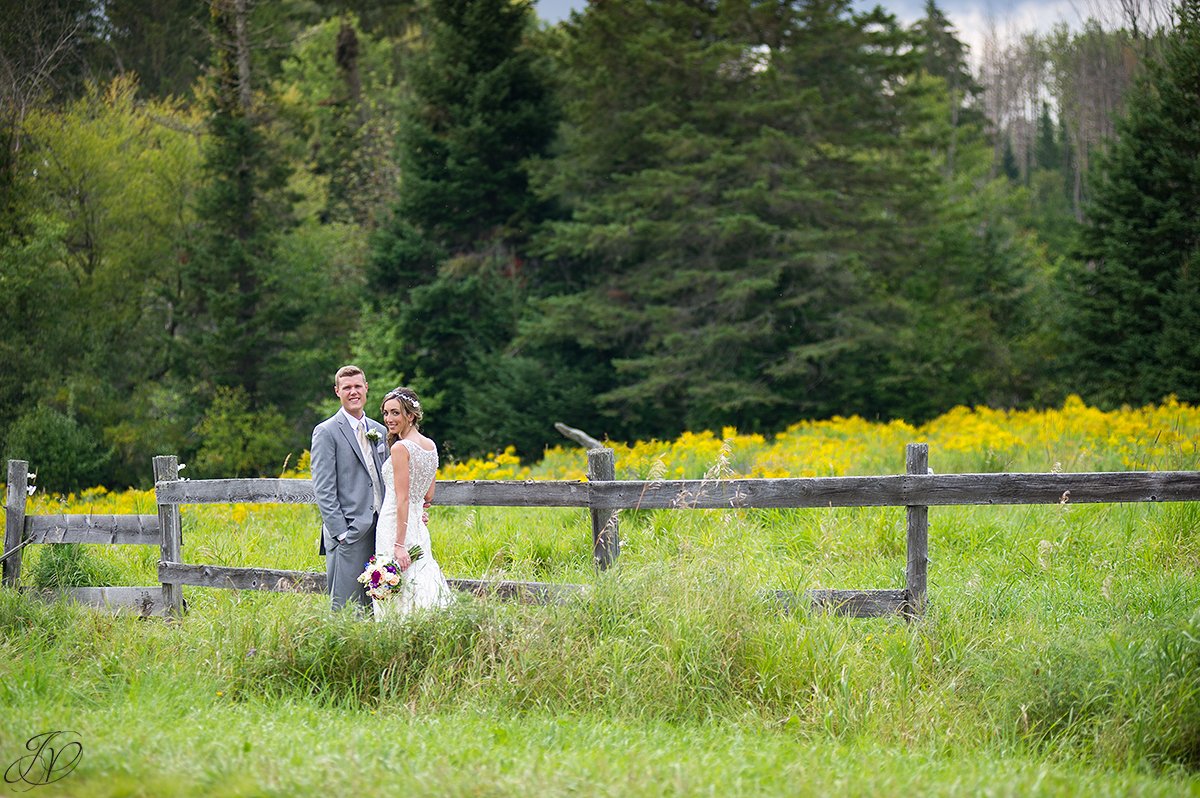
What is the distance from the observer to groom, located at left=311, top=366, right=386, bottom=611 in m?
6.79

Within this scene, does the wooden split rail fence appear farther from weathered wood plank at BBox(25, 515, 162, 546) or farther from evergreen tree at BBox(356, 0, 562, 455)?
evergreen tree at BBox(356, 0, 562, 455)

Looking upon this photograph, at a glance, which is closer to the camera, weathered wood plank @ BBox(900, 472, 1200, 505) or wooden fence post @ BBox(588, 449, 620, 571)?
weathered wood plank @ BBox(900, 472, 1200, 505)

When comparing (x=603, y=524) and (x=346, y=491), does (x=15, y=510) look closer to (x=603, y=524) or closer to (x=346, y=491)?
(x=346, y=491)

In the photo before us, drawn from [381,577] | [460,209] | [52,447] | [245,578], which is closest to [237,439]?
[52,447]

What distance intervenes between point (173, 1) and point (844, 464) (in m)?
30.4

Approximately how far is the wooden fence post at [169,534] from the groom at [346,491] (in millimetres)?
1954

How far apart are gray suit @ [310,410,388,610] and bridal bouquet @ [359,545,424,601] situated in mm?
277

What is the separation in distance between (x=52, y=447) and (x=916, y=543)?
Answer: 22248 millimetres

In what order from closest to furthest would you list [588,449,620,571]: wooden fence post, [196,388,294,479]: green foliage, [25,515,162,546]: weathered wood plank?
[588,449,620,571]: wooden fence post
[25,515,162,546]: weathered wood plank
[196,388,294,479]: green foliage

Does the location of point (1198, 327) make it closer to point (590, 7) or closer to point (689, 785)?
point (590, 7)

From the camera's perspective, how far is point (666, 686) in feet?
18.8

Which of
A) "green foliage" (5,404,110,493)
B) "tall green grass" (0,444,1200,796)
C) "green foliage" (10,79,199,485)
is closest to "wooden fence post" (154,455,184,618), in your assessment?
"tall green grass" (0,444,1200,796)

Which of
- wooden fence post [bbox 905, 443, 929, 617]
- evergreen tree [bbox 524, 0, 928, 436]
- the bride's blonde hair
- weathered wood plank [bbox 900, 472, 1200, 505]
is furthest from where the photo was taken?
evergreen tree [bbox 524, 0, 928, 436]

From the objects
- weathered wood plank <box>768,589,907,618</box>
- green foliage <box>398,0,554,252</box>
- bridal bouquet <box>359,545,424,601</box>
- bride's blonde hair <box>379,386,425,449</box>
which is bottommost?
weathered wood plank <box>768,589,907,618</box>
